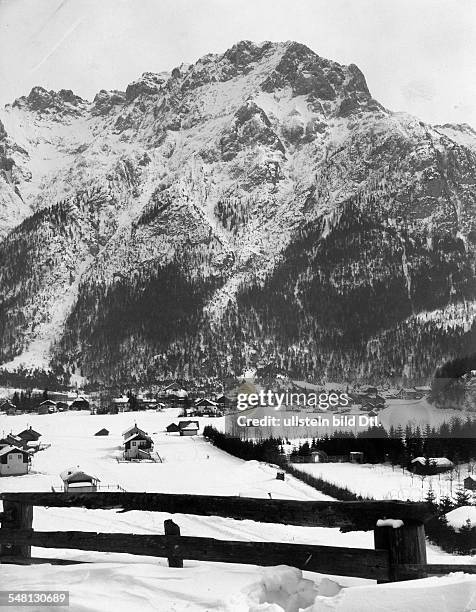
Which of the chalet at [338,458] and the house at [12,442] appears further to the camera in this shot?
the chalet at [338,458]

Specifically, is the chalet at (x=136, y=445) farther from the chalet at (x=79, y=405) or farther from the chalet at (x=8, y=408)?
the chalet at (x=79, y=405)

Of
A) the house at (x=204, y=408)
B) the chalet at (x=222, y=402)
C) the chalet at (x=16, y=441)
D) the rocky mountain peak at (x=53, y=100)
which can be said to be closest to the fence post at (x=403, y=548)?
the rocky mountain peak at (x=53, y=100)

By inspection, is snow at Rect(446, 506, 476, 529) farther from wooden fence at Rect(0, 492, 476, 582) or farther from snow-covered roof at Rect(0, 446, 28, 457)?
snow-covered roof at Rect(0, 446, 28, 457)

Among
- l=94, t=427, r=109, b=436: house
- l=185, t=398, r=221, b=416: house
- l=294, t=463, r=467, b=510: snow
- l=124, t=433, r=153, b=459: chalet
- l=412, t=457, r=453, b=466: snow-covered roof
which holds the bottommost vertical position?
l=294, t=463, r=467, b=510: snow

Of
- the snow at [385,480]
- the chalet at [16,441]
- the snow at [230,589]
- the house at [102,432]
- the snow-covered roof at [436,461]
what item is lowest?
the snow at [385,480]

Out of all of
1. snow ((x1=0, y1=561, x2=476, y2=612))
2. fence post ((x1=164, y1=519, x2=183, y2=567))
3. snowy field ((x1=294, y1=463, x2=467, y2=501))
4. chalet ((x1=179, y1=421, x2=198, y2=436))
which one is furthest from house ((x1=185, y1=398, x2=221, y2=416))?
snow ((x1=0, y1=561, x2=476, y2=612))

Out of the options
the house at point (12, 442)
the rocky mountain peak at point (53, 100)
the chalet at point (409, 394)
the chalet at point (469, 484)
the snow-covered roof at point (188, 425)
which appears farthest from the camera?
the chalet at point (409, 394)

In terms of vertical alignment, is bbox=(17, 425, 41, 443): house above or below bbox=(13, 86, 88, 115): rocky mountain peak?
below
